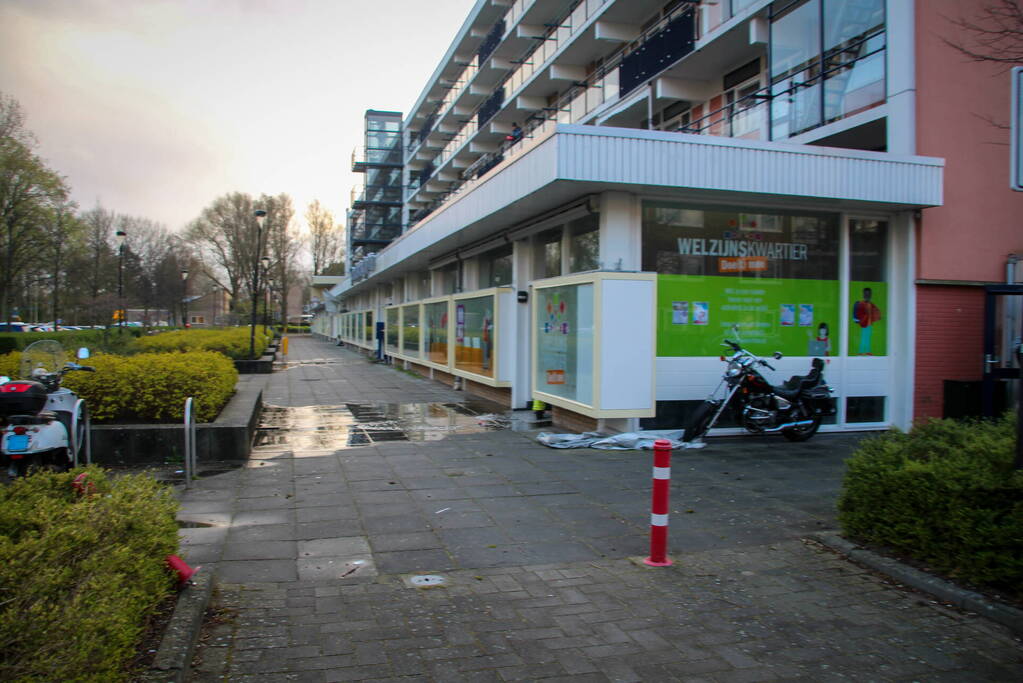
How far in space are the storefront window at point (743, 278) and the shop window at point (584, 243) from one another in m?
0.84

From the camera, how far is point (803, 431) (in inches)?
390

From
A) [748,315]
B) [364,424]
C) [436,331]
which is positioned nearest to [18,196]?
[436,331]

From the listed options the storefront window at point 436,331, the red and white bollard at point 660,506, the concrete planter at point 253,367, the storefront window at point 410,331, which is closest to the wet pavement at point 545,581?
the red and white bollard at point 660,506

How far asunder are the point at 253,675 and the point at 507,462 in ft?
17.4

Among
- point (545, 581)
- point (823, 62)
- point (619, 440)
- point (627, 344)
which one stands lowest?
point (545, 581)

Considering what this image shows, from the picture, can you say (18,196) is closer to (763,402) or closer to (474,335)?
(474,335)

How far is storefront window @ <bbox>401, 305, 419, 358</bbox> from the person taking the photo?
2198 centimetres

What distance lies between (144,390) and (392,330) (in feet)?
62.7

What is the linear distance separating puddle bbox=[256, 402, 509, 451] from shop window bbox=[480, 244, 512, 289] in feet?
9.20

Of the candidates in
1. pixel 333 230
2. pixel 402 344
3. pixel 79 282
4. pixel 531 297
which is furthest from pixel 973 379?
pixel 333 230

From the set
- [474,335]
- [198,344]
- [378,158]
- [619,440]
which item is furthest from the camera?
[378,158]

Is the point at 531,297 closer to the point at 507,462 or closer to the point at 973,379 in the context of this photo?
the point at 507,462

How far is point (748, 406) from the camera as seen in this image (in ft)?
31.6

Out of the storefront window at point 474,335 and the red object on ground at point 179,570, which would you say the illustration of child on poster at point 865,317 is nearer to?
the storefront window at point 474,335
